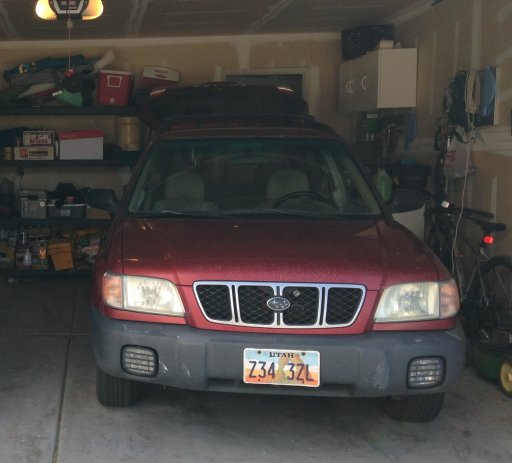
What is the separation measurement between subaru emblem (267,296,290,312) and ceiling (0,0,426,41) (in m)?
4.22

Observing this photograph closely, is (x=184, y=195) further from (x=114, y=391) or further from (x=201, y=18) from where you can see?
(x=201, y=18)

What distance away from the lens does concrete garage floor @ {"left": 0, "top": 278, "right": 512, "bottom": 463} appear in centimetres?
347

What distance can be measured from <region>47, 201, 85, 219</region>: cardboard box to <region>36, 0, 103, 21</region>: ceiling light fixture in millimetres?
2560

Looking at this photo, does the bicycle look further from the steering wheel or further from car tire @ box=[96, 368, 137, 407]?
car tire @ box=[96, 368, 137, 407]

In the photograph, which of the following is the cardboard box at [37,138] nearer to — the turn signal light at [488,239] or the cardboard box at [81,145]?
the cardboard box at [81,145]

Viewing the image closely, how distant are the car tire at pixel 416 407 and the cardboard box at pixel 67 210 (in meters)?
5.29

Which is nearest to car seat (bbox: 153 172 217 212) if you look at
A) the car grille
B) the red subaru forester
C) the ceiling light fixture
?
the red subaru forester

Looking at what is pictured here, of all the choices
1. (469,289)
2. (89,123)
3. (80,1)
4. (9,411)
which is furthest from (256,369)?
(89,123)

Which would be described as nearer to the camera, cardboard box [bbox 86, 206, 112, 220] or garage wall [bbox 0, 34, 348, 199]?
cardboard box [bbox 86, 206, 112, 220]

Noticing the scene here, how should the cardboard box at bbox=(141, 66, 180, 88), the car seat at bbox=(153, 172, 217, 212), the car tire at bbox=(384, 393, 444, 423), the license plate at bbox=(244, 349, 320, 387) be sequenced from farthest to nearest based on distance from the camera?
1. the cardboard box at bbox=(141, 66, 180, 88)
2. the car seat at bbox=(153, 172, 217, 212)
3. the car tire at bbox=(384, 393, 444, 423)
4. the license plate at bbox=(244, 349, 320, 387)

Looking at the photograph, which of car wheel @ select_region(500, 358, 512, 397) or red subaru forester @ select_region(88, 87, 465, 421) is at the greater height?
red subaru forester @ select_region(88, 87, 465, 421)

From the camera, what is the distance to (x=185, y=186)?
14.2ft

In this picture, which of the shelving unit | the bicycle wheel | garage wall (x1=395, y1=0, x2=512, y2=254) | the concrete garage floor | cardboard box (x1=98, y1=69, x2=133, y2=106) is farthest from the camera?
cardboard box (x1=98, y1=69, x2=133, y2=106)

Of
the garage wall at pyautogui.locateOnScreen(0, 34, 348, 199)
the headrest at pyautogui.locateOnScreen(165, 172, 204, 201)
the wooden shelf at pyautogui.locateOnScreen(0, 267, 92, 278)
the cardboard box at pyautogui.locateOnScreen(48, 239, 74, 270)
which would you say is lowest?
the wooden shelf at pyautogui.locateOnScreen(0, 267, 92, 278)
